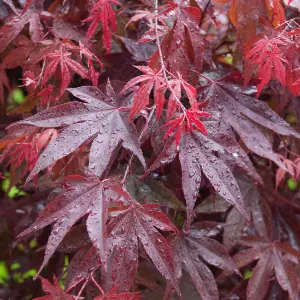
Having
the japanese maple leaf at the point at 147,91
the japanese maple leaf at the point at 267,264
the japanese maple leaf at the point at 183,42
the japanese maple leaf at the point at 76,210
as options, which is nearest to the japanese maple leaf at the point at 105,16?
the japanese maple leaf at the point at 183,42

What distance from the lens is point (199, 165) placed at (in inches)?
33.9

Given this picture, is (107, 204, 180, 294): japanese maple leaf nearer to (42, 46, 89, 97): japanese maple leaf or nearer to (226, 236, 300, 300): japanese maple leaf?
(42, 46, 89, 97): japanese maple leaf

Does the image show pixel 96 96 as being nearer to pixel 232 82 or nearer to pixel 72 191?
pixel 72 191

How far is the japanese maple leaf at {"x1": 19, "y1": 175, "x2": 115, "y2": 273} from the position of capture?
0.73m

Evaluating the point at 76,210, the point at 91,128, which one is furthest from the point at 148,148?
the point at 76,210

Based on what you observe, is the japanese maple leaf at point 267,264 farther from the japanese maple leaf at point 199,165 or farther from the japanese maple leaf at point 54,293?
the japanese maple leaf at point 54,293

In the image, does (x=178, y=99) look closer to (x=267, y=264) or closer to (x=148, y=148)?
(x=148, y=148)

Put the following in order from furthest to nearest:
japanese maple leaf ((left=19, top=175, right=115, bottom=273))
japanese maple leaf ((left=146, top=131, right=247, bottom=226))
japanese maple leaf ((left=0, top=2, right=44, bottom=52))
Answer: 1. japanese maple leaf ((left=0, top=2, right=44, bottom=52))
2. japanese maple leaf ((left=146, top=131, right=247, bottom=226))
3. japanese maple leaf ((left=19, top=175, right=115, bottom=273))

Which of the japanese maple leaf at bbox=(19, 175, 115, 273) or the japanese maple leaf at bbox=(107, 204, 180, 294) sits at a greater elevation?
the japanese maple leaf at bbox=(19, 175, 115, 273)

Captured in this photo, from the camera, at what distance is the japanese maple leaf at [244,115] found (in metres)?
1.01

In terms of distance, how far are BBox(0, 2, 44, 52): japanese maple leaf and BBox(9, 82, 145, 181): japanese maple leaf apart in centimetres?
30

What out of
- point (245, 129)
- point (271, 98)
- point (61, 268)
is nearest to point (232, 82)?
point (245, 129)

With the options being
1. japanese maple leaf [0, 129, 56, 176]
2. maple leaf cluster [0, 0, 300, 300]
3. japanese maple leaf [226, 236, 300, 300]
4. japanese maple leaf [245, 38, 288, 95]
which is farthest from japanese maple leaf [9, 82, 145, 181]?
japanese maple leaf [226, 236, 300, 300]

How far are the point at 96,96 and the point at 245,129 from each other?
344mm
